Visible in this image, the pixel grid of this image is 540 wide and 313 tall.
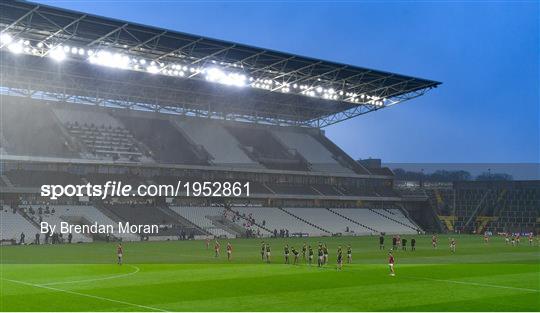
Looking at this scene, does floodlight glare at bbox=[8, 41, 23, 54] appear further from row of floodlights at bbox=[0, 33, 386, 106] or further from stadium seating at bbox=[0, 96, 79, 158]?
stadium seating at bbox=[0, 96, 79, 158]

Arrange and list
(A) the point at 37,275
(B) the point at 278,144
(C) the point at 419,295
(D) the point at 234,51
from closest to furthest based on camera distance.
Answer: (C) the point at 419,295 < (A) the point at 37,275 < (D) the point at 234,51 < (B) the point at 278,144

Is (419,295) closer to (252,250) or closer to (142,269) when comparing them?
(142,269)

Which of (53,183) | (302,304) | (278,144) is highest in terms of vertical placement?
(278,144)

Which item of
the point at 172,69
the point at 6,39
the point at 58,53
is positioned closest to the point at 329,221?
the point at 172,69

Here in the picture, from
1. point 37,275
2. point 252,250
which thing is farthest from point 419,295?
point 252,250

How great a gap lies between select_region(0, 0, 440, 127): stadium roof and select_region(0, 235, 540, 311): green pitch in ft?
84.4

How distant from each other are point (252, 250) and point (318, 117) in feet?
181

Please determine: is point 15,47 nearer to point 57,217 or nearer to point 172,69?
point 172,69

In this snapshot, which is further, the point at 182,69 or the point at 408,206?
the point at 408,206

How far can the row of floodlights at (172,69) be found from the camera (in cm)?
6425

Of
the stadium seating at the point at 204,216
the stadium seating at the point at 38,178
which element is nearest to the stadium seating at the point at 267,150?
the stadium seating at the point at 204,216

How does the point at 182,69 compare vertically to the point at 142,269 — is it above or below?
above

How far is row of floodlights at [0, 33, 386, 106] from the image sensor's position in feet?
211

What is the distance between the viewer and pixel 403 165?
165m
